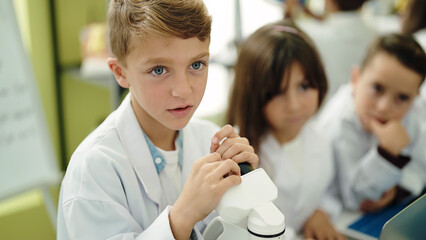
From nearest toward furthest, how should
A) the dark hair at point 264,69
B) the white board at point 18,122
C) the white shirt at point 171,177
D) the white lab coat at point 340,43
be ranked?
the white shirt at point 171,177 → the dark hair at point 264,69 → the white board at point 18,122 → the white lab coat at point 340,43

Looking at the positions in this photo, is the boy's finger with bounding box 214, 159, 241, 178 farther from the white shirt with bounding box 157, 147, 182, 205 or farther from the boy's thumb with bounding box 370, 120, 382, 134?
the boy's thumb with bounding box 370, 120, 382, 134

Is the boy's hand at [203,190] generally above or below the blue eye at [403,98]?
above

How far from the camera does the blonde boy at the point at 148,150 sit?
56 cm

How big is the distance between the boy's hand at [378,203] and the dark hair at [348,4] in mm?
1328

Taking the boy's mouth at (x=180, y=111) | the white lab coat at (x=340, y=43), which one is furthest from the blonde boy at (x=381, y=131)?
the white lab coat at (x=340, y=43)

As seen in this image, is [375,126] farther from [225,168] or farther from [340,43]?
[340,43]

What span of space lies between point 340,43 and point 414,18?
40 centimetres

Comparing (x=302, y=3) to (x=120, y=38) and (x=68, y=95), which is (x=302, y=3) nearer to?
(x=68, y=95)

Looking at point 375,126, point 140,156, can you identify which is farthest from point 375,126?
point 140,156

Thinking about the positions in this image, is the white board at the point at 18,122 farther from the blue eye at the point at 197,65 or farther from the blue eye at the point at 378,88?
the blue eye at the point at 378,88

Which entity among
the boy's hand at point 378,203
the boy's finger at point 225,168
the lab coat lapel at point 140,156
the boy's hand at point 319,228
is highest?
the boy's finger at point 225,168

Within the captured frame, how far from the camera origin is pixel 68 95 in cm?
→ 225

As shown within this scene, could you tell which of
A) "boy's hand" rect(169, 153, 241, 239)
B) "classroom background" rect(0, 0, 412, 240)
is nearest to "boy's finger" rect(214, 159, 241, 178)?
"boy's hand" rect(169, 153, 241, 239)

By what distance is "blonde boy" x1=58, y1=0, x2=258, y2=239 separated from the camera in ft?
1.82
